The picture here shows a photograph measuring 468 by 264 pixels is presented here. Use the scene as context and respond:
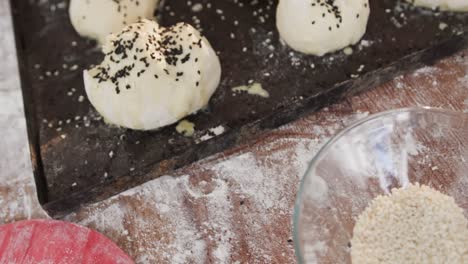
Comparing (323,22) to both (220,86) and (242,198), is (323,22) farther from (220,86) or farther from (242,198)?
(242,198)

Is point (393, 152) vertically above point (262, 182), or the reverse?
point (393, 152)

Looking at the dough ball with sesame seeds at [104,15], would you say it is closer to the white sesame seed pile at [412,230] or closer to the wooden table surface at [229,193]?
the wooden table surface at [229,193]

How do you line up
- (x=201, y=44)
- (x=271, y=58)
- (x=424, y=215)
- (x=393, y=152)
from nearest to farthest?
(x=424, y=215)
(x=393, y=152)
(x=201, y=44)
(x=271, y=58)

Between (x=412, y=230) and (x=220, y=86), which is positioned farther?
(x=220, y=86)

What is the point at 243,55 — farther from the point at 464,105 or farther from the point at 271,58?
the point at 464,105

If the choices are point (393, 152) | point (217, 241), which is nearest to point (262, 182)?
point (217, 241)

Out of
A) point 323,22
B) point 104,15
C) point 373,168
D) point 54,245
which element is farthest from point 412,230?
point 104,15
